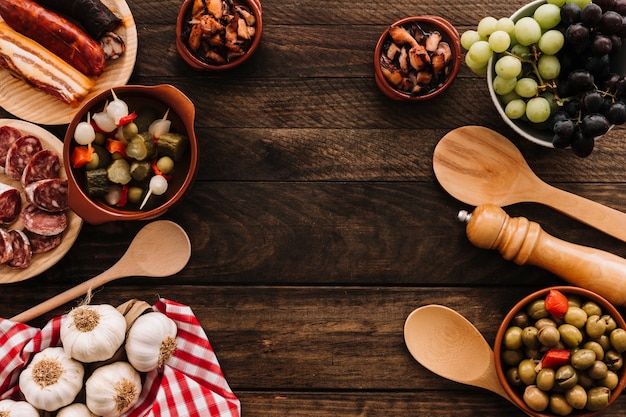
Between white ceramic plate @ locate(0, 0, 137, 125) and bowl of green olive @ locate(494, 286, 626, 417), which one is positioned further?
white ceramic plate @ locate(0, 0, 137, 125)

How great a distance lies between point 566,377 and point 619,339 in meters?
0.12

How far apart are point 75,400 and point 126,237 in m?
0.33

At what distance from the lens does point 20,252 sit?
1154mm

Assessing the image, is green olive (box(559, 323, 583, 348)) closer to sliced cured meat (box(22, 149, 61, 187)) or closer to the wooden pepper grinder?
the wooden pepper grinder

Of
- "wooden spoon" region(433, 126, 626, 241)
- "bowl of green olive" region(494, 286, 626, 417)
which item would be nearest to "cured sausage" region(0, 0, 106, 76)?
"wooden spoon" region(433, 126, 626, 241)

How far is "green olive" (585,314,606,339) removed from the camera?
3.53 ft

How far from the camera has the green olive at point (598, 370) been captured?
1062 mm

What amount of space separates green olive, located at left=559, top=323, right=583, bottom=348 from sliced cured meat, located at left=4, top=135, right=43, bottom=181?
3.45 ft

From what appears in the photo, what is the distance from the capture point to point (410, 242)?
123 centimetres

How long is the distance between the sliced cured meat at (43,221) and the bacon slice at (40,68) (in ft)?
0.72

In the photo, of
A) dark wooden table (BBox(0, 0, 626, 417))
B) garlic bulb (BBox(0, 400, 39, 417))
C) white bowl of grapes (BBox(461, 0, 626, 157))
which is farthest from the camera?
dark wooden table (BBox(0, 0, 626, 417))

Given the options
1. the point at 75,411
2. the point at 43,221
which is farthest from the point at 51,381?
the point at 43,221

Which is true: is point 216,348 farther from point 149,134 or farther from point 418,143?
point 418,143

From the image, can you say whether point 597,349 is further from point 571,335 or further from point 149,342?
point 149,342
